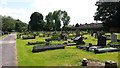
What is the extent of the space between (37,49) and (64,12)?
80897 millimetres

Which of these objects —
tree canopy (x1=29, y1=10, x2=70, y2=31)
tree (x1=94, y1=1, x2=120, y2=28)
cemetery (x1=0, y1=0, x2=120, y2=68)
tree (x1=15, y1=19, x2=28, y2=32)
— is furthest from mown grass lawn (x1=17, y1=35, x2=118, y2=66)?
tree canopy (x1=29, y1=10, x2=70, y2=31)

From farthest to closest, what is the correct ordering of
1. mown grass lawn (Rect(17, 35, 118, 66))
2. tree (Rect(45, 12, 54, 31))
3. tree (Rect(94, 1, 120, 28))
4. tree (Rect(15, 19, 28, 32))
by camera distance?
tree (Rect(45, 12, 54, 31)) < tree (Rect(15, 19, 28, 32)) < tree (Rect(94, 1, 120, 28)) < mown grass lawn (Rect(17, 35, 118, 66))

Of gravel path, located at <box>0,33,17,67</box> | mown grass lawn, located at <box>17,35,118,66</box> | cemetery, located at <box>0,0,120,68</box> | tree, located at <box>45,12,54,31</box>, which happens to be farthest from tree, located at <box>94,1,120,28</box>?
mown grass lawn, located at <box>17,35,118,66</box>

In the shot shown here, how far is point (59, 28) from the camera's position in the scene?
9531 centimetres

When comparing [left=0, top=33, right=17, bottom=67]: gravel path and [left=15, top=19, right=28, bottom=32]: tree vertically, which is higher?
[left=15, top=19, right=28, bottom=32]: tree

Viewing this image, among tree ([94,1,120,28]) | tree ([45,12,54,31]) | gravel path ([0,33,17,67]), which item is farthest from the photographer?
tree ([45,12,54,31])

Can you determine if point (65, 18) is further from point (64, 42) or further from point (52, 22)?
point (64, 42)

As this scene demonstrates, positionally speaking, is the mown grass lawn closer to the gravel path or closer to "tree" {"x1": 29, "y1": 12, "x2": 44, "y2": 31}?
the gravel path

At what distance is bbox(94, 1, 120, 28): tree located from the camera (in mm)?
60584

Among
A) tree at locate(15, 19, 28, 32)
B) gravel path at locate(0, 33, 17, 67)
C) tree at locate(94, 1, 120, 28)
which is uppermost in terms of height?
tree at locate(94, 1, 120, 28)

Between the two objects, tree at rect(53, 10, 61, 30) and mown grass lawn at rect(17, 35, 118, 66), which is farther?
tree at rect(53, 10, 61, 30)

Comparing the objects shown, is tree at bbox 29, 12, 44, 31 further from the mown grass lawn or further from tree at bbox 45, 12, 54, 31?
the mown grass lawn

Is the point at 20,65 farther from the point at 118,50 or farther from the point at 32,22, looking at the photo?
the point at 32,22

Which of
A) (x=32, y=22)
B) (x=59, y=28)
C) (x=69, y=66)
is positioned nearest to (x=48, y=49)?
(x=69, y=66)
